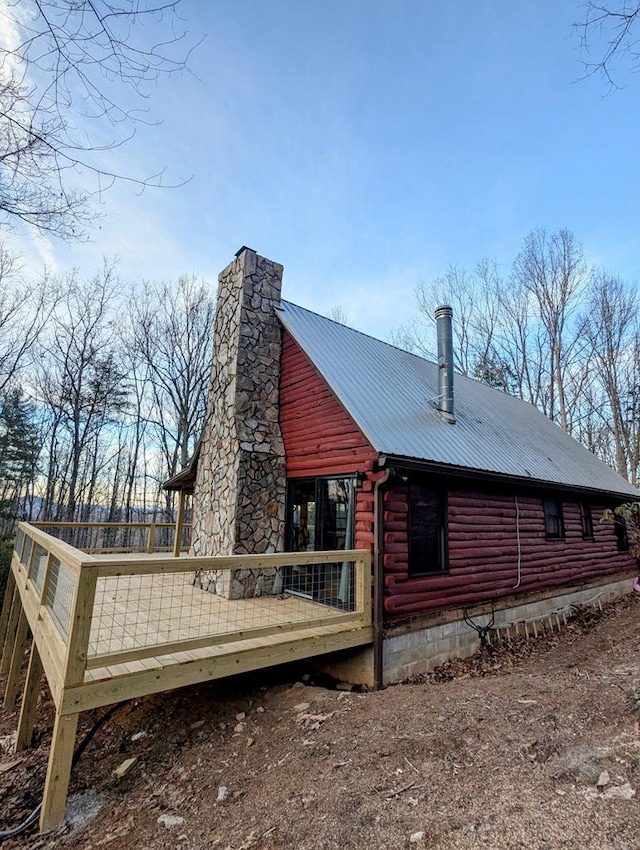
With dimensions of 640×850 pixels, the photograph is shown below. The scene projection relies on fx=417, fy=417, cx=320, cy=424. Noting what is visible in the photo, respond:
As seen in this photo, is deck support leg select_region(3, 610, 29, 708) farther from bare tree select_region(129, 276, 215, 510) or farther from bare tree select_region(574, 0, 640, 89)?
bare tree select_region(129, 276, 215, 510)

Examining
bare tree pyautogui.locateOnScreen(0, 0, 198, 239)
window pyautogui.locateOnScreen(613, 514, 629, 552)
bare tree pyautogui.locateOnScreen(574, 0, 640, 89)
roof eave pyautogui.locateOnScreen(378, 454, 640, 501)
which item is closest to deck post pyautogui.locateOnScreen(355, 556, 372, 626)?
roof eave pyautogui.locateOnScreen(378, 454, 640, 501)

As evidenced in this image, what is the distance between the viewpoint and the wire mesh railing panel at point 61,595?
12.1 ft

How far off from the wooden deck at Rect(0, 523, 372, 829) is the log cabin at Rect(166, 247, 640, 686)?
0.62 meters

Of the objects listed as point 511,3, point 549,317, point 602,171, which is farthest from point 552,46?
point 549,317

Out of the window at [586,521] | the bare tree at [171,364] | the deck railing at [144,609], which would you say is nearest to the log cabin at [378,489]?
the window at [586,521]

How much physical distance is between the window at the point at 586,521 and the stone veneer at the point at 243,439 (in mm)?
7692

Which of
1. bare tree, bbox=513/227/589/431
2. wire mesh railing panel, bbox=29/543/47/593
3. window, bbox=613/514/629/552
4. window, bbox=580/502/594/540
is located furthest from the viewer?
bare tree, bbox=513/227/589/431

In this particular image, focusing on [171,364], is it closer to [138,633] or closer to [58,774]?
[138,633]

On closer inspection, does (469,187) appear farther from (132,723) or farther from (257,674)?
(132,723)

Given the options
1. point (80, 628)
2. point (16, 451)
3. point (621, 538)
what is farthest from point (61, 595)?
point (16, 451)

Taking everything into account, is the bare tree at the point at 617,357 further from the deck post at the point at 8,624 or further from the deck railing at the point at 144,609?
the deck post at the point at 8,624

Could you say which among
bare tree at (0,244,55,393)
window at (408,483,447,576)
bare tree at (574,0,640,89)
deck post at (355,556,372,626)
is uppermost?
bare tree at (0,244,55,393)

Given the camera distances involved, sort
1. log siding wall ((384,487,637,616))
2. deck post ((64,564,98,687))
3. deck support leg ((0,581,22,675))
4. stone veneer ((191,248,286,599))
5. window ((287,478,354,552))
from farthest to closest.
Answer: deck support leg ((0,581,22,675)), stone veneer ((191,248,286,599)), window ((287,478,354,552)), log siding wall ((384,487,637,616)), deck post ((64,564,98,687))

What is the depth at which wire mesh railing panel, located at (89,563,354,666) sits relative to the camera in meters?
4.40
